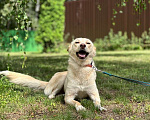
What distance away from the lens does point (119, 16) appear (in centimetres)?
1493

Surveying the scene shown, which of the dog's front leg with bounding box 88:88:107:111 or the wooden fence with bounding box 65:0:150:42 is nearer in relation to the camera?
the dog's front leg with bounding box 88:88:107:111

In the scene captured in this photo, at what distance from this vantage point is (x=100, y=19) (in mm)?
15875

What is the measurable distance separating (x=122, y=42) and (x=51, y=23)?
15.1ft

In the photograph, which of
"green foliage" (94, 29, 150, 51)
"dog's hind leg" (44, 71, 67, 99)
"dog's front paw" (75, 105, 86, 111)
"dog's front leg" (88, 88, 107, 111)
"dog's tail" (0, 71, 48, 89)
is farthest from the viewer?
"green foliage" (94, 29, 150, 51)

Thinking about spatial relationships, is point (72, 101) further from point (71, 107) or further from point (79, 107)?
point (79, 107)

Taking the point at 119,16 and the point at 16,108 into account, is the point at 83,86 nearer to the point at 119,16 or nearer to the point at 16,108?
the point at 16,108

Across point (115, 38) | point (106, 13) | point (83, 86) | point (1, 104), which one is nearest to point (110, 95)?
point (83, 86)

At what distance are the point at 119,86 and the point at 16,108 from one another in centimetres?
202

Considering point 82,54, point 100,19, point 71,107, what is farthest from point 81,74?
point 100,19

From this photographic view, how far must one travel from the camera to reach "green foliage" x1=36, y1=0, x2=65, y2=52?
1353 cm

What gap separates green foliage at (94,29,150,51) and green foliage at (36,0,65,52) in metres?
2.98

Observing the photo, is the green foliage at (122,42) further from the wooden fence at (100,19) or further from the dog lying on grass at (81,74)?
the dog lying on grass at (81,74)

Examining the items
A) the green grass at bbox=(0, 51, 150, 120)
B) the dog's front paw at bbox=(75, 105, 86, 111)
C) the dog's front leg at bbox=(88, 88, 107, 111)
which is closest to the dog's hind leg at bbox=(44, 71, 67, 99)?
the green grass at bbox=(0, 51, 150, 120)

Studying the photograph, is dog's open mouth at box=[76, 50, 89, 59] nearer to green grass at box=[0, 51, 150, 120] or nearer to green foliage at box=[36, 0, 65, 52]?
green grass at box=[0, 51, 150, 120]
